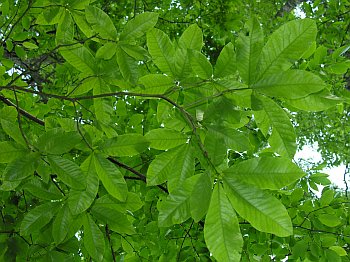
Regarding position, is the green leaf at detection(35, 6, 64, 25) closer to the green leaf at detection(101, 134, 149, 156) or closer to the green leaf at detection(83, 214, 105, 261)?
the green leaf at detection(101, 134, 149, 156)

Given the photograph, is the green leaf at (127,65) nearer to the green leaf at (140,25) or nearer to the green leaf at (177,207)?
the green leaf at (140,25)

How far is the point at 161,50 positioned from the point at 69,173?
416 millimetres

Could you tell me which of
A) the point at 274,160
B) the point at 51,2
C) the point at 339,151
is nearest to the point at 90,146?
the point at 274,160

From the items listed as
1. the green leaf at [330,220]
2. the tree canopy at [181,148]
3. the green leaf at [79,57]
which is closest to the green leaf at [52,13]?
the tree canopy at [181,148]

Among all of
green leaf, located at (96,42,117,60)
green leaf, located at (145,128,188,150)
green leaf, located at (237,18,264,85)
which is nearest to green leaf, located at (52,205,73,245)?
green leaf, located at (145,128,188,150)

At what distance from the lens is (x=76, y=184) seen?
102cm

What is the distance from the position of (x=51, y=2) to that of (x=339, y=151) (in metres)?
5.85

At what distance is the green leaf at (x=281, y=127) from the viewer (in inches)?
38.3

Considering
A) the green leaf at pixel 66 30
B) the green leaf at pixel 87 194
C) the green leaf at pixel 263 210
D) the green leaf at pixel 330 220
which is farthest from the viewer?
the green leaf at pixel 330 220

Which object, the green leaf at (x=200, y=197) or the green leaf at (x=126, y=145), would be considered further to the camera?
Result: the green leaf at (x=126, y=145)

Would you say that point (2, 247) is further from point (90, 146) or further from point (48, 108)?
point (48, 108)

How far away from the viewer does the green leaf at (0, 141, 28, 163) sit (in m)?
1.03

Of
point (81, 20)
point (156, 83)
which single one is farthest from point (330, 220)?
point (81, 20)

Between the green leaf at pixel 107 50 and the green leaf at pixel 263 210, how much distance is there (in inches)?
23.9
